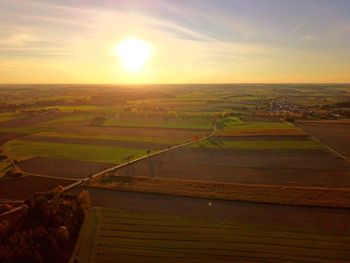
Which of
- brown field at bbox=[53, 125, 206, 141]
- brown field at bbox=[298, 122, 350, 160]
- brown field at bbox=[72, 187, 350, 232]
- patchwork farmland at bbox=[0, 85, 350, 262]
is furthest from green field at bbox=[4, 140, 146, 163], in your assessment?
brown field at bbox=[298, 122, 350, 160]

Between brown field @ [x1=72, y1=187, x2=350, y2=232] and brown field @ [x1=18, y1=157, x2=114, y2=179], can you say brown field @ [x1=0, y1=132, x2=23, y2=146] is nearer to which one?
brown field @ [x1=18, y1=157, x2=114, y2=179]

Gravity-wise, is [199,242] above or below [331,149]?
above

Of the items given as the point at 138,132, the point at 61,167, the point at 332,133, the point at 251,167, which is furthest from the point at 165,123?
the point at 251,167

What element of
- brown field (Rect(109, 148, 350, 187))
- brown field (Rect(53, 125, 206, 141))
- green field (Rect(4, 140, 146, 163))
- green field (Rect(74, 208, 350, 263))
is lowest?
brown field (Rect(53, 125, 206, 141))

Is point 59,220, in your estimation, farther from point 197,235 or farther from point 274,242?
point 274,242

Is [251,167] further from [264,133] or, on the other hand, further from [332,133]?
[332,133]
